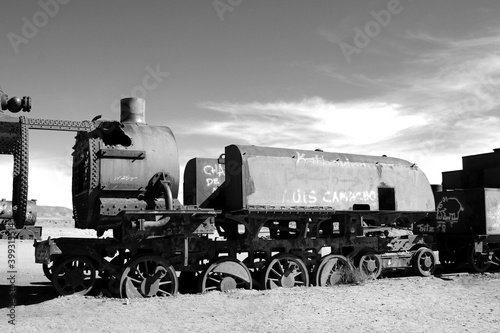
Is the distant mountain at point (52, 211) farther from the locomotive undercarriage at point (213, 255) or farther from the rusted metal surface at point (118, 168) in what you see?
the rusted metal surface at point (118, 168)

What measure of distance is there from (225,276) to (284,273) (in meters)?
1.51

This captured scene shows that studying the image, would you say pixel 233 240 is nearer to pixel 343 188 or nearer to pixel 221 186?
pixel 221 186

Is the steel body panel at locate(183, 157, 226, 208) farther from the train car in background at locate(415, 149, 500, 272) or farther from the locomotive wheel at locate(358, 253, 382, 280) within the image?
the train car in background at locate(415, 149, 500, 272)

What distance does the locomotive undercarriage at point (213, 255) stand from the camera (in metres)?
10.2

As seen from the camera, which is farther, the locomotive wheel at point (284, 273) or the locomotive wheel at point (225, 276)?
the locomotive wheel at point (284, 273)

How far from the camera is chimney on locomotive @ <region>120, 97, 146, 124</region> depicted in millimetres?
11211

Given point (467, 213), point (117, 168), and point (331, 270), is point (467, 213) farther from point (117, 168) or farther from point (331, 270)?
point (117, 168)

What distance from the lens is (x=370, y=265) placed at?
13.1 metres

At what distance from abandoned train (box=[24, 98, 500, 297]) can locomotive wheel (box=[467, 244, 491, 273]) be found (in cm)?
187

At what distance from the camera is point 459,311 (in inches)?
373

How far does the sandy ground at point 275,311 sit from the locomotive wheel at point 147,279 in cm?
43

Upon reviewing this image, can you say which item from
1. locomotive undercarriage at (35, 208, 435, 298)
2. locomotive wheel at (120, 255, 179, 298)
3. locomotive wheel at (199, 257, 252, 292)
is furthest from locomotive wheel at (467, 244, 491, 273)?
locomotive wheel at (120, 255, 179, 298)

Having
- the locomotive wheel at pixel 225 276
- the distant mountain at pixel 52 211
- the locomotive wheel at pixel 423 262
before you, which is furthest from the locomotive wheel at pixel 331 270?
the distant mountain at pixel 52 211

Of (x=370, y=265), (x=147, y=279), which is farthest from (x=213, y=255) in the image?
(x=370, y=265)
